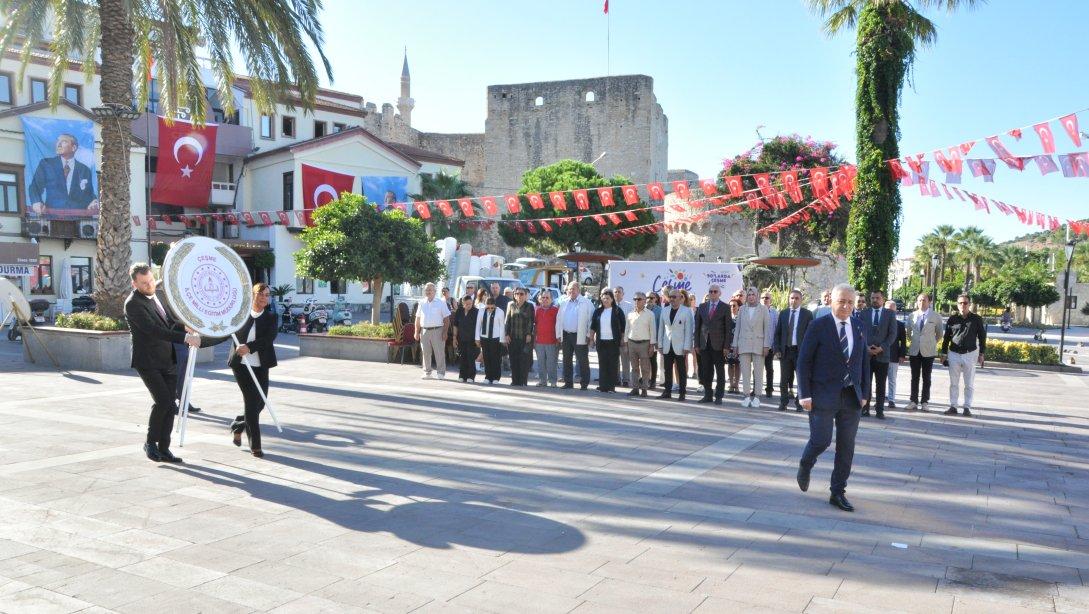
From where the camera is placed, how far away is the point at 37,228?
29.5 metres

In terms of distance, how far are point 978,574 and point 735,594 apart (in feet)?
5.18

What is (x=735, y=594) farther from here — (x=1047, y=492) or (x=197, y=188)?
(x=197, y=188)

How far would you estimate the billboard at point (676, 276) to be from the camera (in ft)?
59.1

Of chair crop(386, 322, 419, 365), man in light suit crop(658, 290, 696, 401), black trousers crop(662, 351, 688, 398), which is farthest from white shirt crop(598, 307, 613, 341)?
chair crop(386, 322, 419, 365)

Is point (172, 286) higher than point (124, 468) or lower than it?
higher

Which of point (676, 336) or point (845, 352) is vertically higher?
point (845, 352)

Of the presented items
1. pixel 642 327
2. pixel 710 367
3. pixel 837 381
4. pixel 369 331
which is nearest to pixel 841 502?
pixel 837 381

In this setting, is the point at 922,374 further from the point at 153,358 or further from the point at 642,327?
the point at 153,358

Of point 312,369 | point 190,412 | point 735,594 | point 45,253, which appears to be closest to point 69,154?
point 45,253

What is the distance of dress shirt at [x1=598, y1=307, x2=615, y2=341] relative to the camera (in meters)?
12.1

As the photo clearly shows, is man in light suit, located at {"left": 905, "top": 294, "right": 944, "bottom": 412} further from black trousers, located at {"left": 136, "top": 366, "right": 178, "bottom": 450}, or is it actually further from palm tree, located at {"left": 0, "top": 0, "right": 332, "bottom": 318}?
palm tree, located at {"left": 0, "top": 0, "right": 332, "bottom": 318}

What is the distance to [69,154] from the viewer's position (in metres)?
30.5

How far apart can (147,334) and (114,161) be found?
8848 mm

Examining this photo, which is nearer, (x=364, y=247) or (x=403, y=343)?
(x=403, y=343)
